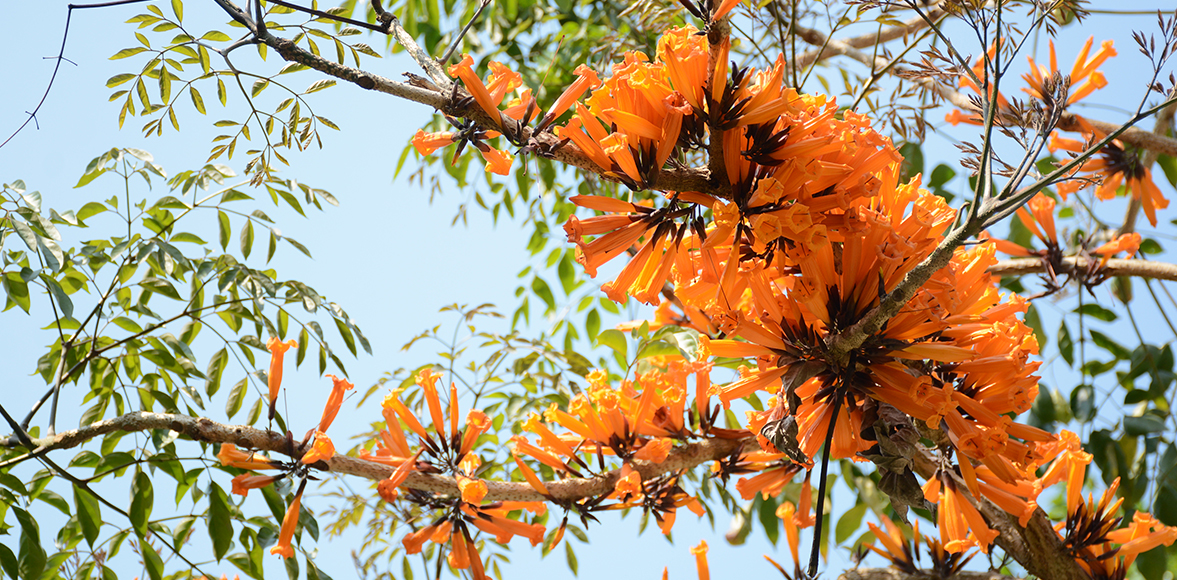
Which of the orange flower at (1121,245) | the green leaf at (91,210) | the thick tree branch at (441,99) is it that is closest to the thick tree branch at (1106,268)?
the orange flower at (1121,245)

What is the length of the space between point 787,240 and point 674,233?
0.37 feet

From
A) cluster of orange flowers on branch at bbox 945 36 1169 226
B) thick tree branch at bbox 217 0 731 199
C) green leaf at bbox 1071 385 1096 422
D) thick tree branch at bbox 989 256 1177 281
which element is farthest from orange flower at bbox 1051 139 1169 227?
thick tree branch at bbox 217 0 731 199

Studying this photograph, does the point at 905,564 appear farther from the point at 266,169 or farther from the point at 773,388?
the point at 266,169

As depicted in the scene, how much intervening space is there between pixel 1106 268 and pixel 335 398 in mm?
1543

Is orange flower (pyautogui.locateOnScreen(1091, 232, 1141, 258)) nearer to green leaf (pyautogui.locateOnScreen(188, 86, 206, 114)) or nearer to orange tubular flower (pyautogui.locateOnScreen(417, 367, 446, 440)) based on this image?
orange tubular flower (pyautogui.locateOnScreen(417, 367, 446, 440))

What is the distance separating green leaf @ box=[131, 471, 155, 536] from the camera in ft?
3.26

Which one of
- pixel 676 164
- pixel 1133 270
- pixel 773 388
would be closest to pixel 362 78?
pixel 676 164

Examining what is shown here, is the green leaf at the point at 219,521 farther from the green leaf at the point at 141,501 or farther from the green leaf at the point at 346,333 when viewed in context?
the green leaf at the point at 346,333

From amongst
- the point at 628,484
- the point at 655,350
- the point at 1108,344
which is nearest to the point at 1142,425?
the point at 1108,344

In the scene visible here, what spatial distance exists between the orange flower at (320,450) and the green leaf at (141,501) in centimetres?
30

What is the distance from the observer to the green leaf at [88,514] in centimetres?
98

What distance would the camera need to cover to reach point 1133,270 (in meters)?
1.55

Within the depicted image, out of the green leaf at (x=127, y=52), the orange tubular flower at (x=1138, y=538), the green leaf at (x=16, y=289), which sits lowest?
the orange tubular flower at (x=1138, y=538)

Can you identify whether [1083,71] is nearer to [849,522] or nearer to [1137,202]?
[1137,202]
